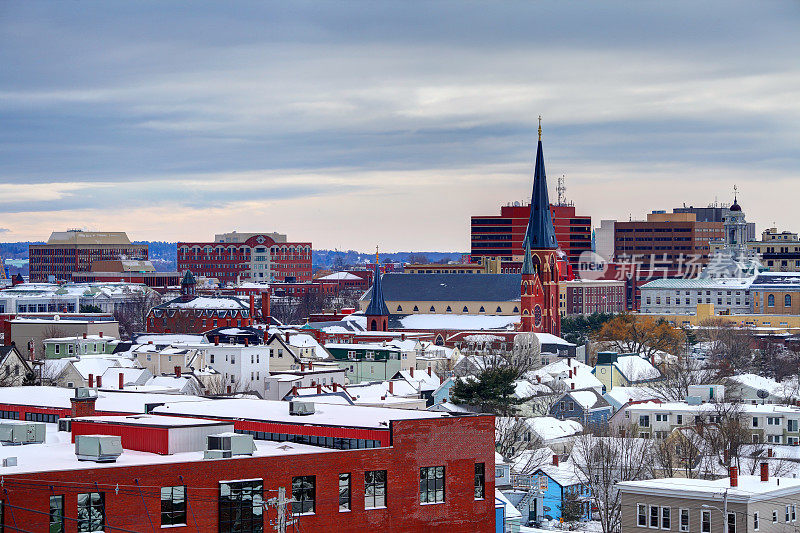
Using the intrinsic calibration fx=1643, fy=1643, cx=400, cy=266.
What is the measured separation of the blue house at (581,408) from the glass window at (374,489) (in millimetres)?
69371

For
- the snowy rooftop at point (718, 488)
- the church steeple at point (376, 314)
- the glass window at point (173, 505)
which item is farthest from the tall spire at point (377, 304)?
the glass window at point (173, 505)

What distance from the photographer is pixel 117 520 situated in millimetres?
42406

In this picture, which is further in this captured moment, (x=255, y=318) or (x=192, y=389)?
(x=255, y=318)

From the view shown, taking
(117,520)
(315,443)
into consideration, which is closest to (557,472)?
(315,443)

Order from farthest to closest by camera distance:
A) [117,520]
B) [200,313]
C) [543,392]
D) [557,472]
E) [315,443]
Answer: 1. [200,313]
2. [543,392]
3. [557,472]
4. [315,443]
5. [117,520]

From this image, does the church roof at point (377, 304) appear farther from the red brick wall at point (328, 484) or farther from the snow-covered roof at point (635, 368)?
the red brick wall at point (328, 484)

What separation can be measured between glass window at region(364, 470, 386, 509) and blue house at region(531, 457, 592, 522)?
109ft

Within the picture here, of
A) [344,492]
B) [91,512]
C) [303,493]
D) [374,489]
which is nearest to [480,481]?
[374,489]

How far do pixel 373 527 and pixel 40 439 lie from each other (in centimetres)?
1117

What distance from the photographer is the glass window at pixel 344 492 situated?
47016 millimetres

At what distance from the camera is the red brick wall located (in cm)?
4169

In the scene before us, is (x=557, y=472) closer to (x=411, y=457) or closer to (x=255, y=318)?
(x=411, y=457)

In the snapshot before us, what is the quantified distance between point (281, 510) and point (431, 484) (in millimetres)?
11039

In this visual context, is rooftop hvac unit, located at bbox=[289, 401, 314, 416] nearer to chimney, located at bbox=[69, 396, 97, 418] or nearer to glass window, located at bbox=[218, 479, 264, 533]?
chimney, located at bbox=[69, 396, 97, 418]
